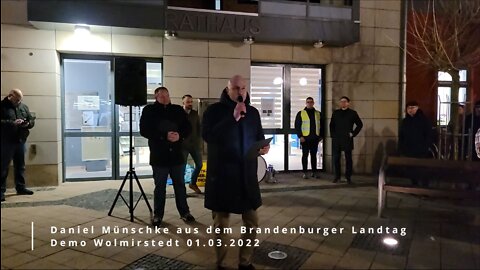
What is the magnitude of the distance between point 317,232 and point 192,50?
5.31m

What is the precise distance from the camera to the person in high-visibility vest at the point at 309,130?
9234 millimetres

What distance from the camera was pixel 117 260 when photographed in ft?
13.8

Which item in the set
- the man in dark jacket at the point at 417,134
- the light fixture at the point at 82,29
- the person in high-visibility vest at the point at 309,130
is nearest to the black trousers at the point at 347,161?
the person in high-visibility vest at the point at 309,130

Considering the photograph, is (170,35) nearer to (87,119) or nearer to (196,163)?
(87,119)

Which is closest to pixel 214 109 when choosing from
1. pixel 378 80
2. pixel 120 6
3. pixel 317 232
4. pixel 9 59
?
pixel 317 232

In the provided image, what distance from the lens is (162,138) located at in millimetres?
5355

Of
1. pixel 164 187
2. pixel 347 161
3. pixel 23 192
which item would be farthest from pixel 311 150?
pixel 23 192

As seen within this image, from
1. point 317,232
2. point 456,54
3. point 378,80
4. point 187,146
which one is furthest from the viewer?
point 378,80

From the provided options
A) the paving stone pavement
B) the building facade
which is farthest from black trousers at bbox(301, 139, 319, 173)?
the paving stone pavement

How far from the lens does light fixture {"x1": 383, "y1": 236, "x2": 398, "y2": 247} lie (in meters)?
4.77

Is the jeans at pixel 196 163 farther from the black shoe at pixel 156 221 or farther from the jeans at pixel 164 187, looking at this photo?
the black shoe at pixel 156 221

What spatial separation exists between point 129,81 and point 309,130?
485 cm

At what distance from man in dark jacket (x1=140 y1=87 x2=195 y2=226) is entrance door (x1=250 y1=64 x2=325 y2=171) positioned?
4.54m

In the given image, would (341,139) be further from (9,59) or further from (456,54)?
(9,59)
